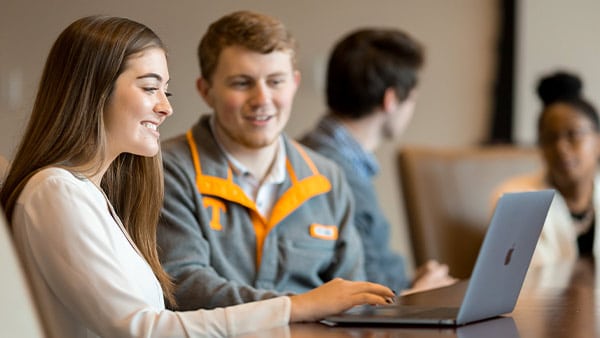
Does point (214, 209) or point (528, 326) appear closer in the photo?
point (528, 326)

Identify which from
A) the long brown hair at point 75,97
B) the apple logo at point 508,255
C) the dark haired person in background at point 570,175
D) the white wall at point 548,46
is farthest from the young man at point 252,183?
the white wall at point 548,46

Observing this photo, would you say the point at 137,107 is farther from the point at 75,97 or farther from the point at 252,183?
the point at 252,183

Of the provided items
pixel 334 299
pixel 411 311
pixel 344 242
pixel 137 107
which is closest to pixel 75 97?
pixel 137 107

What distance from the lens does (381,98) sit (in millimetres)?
2965

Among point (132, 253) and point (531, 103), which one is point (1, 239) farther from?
point (531, 103)

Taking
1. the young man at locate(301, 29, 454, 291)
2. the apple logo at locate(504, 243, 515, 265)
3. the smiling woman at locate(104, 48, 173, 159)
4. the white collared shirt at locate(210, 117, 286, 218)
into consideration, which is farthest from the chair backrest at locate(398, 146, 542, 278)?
the smiling woman at locate(104, 48, 173, 159)

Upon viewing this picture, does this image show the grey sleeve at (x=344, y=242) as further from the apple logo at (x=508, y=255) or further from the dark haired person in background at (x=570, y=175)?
the dark haired person in background at (x=570, y=175)

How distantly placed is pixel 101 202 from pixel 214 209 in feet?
1.68

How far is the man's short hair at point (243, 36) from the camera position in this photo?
1.96 m

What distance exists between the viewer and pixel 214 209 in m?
1.88

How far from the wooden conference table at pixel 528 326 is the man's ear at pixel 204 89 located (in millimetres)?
720

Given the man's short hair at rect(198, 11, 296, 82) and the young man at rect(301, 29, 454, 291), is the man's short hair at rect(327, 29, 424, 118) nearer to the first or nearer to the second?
the young man at rect(301, 29, 454, 291)

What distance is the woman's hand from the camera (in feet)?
4.72

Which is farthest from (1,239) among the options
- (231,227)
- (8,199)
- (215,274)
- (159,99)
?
(231,227)
